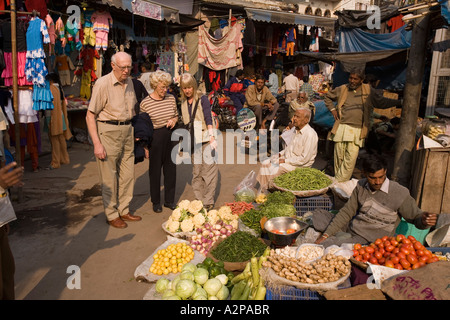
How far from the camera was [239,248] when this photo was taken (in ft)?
12.8

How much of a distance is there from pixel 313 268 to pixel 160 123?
9.73 ft

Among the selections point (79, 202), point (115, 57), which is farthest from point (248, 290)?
point (79, 202)

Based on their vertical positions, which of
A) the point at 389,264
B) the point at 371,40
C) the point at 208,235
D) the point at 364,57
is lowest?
the point at 208,235

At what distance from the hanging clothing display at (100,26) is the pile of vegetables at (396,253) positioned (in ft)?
24.4

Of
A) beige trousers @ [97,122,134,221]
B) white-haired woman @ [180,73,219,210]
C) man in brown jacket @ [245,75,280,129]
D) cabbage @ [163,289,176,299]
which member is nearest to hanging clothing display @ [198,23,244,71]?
man in brown jacket @ [245,75,280,129]

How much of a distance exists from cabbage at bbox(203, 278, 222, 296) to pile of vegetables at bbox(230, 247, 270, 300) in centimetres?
14

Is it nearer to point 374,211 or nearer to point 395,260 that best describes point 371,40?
point 374,211

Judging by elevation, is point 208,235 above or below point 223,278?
below

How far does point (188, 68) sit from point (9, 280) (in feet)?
36.2

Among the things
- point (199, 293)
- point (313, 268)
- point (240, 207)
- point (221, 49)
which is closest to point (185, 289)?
point (199, 293)

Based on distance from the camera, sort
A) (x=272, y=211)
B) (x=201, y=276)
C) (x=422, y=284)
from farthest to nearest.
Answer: (x=272, y=211)
(x=201, y=276)
(x=422, y=284)

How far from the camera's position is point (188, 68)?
1293 cm

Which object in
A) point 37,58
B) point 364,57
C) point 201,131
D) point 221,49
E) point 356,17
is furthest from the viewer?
point 221,49

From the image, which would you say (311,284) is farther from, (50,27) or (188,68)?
(188,68)
